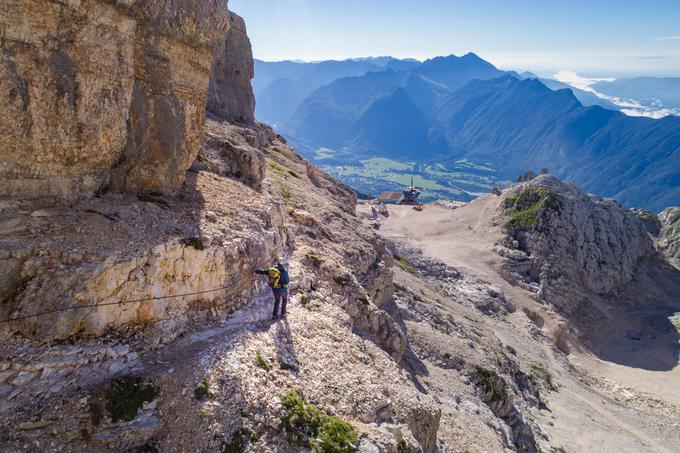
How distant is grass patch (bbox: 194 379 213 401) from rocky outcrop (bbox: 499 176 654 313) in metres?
71.1

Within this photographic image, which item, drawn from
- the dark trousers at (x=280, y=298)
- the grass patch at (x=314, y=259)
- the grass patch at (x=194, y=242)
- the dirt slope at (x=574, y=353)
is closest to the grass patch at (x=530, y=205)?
the dirt slope at (x=574, y=353)

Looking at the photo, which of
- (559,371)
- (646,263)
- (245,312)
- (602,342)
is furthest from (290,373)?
(646,263)

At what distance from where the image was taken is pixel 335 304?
2667 cm

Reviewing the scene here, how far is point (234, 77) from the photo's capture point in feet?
173

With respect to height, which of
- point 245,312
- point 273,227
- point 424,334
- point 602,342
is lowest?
point 602,342

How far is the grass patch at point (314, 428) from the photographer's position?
1573cm

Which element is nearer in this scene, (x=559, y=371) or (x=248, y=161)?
(x=248, y=161)

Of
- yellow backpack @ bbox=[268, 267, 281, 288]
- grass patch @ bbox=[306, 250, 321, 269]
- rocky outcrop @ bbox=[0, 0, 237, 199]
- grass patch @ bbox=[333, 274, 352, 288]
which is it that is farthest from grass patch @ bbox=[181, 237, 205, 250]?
grass patch @ bbox=[333, 274, 352, 288]

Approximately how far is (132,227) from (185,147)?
18.9ft

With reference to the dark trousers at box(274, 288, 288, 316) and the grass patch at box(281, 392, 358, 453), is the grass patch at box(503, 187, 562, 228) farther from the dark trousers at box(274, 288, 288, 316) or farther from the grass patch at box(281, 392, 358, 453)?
the grass patch at box(281, 392, 358, 453)

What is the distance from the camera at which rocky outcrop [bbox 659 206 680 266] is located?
107 metres

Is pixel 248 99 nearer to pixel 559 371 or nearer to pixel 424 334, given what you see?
pixel 424 334

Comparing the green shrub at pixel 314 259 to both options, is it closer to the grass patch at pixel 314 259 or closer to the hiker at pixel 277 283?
the grass patch at pixel 314 259

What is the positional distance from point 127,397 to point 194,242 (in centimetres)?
669
